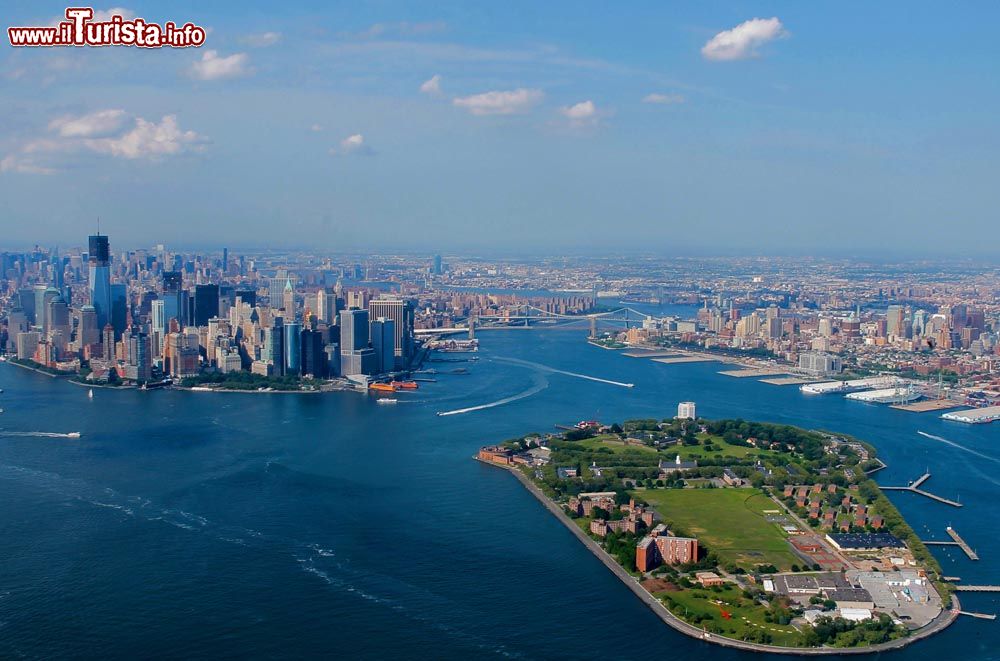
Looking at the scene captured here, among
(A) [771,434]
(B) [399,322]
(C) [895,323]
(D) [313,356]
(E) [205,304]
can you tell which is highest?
(E) [205,304]

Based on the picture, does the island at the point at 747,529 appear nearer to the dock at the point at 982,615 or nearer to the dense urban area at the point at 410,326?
the dock at the point at 982,615

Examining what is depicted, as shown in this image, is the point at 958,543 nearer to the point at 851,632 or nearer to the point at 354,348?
the point at 851,632

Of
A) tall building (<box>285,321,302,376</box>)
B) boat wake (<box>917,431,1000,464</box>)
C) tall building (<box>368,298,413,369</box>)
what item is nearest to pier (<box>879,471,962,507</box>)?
boat wake (<box>917,431,1000,464</box>)

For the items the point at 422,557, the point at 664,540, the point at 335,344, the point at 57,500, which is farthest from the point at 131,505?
the point at 335,344

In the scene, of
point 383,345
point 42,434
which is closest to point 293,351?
point 383,345

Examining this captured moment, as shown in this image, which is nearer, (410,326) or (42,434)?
(42,434)
